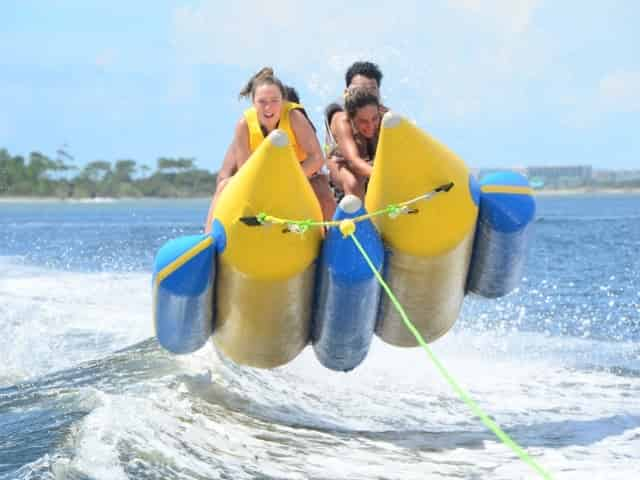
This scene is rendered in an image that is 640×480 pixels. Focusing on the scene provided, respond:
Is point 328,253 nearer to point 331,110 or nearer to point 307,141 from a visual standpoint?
point 307,141

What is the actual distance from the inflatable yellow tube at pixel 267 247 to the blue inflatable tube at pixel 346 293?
9cm

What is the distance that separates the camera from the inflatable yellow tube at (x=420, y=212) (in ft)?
13.2

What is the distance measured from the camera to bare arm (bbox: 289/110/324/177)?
4.48 meters

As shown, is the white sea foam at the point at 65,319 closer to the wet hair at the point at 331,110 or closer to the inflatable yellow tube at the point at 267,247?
the inflatable yellow tube at the point at 267,247

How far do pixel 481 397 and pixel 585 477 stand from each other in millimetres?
1625

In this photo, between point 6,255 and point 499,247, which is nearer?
point 499,247

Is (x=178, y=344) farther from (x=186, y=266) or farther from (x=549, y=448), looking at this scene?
(x=549, y=448)

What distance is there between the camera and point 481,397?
5.41 meters

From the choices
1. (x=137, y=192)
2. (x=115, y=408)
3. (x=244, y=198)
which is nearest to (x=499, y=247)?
(x=244, y=198)

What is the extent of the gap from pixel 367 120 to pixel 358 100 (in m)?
0.10

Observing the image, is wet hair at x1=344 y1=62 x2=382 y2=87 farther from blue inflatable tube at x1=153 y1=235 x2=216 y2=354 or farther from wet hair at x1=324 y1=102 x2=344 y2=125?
blue inflatable tube at x1=153 y1=235 x2=216 y2=354

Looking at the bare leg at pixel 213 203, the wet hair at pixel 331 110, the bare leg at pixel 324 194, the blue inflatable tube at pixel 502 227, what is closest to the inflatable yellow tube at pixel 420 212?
the blue inflatable tube at pixel 502 227

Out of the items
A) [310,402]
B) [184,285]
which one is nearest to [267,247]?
[184,285]

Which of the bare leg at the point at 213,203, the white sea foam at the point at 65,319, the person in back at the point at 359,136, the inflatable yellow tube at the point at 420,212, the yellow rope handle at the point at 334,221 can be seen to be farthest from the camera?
the white sea foam at the point at 65,319
